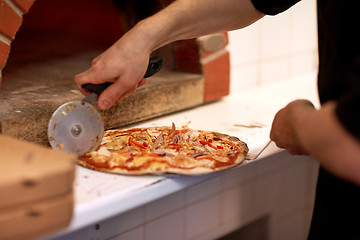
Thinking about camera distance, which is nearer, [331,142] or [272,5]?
[331,142]

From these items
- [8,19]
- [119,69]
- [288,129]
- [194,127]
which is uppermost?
[8,19]

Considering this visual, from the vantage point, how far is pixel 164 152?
1.08 meters

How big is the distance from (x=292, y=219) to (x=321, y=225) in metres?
1.05

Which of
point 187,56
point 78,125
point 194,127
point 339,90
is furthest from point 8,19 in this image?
point 339,90

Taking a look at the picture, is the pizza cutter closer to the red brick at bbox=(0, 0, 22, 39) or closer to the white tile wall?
the red brick at bbox=(0, 0, 22, 39)

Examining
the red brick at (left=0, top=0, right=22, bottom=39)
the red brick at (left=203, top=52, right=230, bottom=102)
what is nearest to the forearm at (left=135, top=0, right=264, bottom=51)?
the red brick at (left=0, top=0, right=22, bottom=39)

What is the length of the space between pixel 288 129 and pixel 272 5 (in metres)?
0.32

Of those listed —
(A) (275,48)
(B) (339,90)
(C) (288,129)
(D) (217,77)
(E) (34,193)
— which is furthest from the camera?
(A) (275,48)

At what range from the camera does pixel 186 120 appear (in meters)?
1.42

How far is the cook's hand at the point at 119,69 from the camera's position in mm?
1026

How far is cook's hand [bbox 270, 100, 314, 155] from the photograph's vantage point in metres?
0.89

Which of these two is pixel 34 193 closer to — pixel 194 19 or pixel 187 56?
pixel 194 19

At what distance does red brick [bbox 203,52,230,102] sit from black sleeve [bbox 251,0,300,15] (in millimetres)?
499

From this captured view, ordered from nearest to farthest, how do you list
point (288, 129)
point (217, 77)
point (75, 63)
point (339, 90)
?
point (339, 90)
point (288, 129)
point (217, 77)
point (75, 63)
